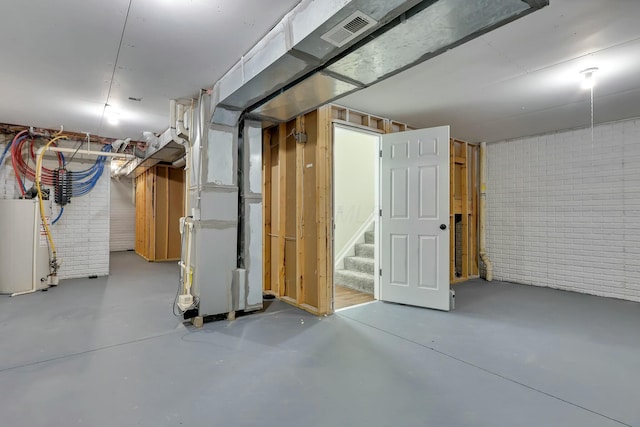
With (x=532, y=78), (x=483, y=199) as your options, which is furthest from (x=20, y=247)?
(x=483, y=199)

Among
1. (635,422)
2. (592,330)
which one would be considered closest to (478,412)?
(635,422)

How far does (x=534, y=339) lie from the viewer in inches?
115

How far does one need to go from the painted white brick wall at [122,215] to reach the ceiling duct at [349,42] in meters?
8.60

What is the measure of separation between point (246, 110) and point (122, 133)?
3371mm

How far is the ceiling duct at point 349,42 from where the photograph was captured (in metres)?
1.61

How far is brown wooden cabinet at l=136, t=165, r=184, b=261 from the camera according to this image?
7.62m

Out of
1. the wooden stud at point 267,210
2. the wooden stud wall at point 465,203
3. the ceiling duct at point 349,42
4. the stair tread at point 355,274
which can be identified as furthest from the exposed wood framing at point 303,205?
the wooden stud wall at point 465,203

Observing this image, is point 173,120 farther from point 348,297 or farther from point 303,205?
point 348,297

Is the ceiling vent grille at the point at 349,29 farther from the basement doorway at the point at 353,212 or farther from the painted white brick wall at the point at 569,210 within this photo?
the painted white brick wall at the point at 569,210

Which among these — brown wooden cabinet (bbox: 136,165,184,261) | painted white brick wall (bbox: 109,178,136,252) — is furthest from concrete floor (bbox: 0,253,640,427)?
painted white brick wall (bbox: 109,178,136,252)

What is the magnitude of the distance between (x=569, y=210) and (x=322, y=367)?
4.83m

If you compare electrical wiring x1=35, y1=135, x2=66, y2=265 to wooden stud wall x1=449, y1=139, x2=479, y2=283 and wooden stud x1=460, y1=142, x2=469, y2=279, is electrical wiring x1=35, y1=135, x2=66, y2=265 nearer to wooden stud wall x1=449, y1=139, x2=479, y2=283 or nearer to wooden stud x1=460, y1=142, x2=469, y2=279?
wooden stud wall x1=449, y1=139, x2=479, y2=283

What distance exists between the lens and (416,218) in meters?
4.04

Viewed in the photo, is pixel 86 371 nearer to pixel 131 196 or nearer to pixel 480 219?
pixel 480 219
